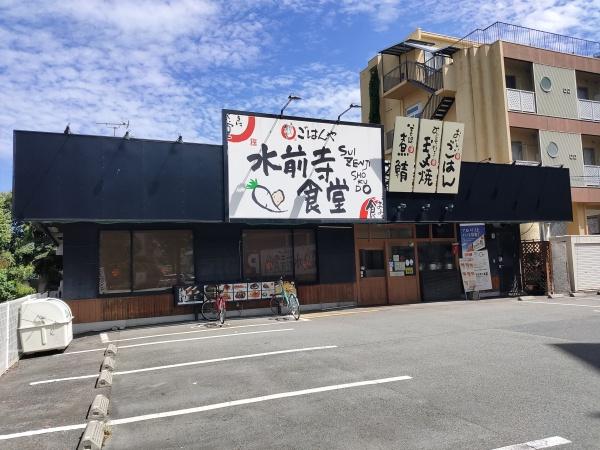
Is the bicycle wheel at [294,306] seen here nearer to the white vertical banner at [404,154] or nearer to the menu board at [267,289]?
the menu board at [267,289]

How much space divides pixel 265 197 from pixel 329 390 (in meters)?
8.56

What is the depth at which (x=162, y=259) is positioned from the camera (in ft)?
47.1

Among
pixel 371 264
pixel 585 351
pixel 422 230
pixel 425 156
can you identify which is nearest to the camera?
pixel 585 351

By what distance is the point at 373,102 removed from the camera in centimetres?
2922

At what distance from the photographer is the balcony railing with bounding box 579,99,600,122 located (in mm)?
24844

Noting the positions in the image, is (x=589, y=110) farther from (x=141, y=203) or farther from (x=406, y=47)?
(x=141, y=203)

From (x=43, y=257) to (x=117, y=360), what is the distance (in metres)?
25.0

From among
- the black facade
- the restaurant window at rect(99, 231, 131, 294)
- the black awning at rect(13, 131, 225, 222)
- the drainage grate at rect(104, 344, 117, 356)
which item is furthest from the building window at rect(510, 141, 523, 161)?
the drainage grate at rect(104, 344, 117, 356)

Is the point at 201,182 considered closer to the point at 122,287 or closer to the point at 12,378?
the point at 122,287

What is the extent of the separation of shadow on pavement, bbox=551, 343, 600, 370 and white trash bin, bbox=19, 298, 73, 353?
32.9 feet

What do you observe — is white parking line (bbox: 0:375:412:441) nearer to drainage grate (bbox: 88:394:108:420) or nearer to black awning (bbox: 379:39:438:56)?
drainage grate (bbox: 88:394:108:420)

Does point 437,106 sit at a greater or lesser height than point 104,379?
greater

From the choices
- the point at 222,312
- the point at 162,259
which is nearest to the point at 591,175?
the point at 222,312

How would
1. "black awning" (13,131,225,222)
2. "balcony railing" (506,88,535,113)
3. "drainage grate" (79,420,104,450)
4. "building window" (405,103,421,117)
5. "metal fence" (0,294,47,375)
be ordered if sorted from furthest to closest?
"building window" (405,103,421,117) < "balcony railing" (506,88,535,113) < "black awning" (13,131,225,222) < "metal fence" (0,294,47,375) < "drainage grate" (79,420,104,450)
